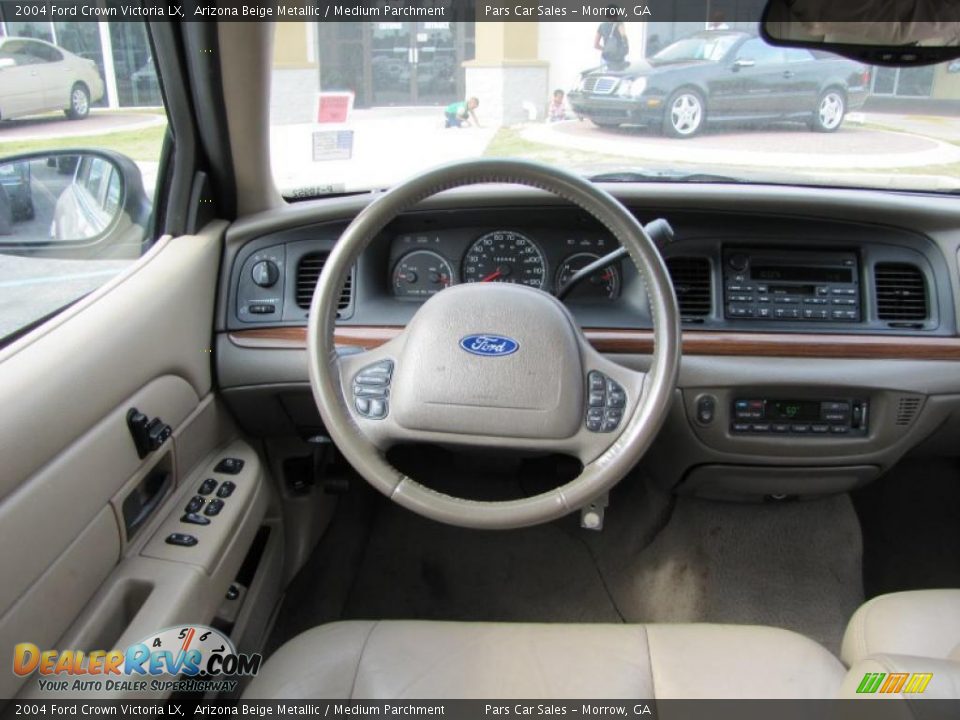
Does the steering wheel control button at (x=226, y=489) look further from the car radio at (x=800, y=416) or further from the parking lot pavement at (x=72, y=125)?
the car radio at (x=800, y=416)

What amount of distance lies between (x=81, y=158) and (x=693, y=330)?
5.00ft

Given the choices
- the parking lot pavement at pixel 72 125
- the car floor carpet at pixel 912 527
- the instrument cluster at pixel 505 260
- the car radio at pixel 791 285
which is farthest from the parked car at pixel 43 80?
the car floor carpet at pixel 912 527

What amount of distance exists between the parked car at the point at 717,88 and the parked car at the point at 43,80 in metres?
1.14

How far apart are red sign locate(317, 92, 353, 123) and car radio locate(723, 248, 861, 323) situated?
3.53 feet

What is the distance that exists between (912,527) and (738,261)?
3.64 ft

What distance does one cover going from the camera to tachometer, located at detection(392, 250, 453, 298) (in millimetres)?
2033

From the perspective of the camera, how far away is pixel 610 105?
6.58ft

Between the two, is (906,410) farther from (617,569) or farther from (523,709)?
(523,709)

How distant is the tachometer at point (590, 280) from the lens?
6.55 feet

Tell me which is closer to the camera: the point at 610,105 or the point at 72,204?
the point at 72,204

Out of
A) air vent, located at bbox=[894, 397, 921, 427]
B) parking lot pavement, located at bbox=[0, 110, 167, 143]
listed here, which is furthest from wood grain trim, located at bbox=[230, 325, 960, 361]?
parking lot pavement, located at bbox=[0, 110, 167, 143]

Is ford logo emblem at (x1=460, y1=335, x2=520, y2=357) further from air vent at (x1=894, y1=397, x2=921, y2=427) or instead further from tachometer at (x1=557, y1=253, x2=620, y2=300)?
air vent at (x1=894, y1=397, x2=921, y2=427)

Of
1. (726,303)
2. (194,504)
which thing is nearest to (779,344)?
(726,303)

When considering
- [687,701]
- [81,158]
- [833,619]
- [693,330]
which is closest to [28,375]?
[81,158]
